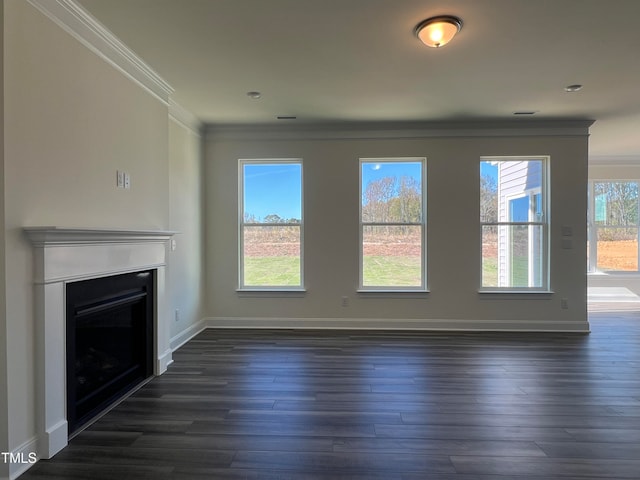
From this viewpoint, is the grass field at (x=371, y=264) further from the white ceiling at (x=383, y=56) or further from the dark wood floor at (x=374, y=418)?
the white ceiling at (x=383, y=56)

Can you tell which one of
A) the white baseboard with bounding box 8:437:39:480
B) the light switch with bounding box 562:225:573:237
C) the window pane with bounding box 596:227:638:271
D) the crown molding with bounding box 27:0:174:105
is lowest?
the white baseboard with bounding box 8:437:39:480

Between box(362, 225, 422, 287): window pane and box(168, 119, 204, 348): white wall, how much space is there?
218cm

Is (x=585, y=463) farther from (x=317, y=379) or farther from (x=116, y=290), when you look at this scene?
(x=116, y=290)

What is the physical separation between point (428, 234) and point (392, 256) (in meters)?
0.55

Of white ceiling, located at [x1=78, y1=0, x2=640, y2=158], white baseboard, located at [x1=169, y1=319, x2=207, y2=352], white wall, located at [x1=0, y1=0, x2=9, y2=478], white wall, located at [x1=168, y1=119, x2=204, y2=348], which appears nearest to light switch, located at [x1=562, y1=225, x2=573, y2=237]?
white ceiling, located at [x1=78, y1=0, x2=640, y2=158]

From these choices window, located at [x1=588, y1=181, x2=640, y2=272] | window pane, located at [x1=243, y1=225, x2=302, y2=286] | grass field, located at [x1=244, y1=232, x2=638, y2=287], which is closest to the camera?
grass field, located at [x1=244, y1=232, x2=638, y2=287]

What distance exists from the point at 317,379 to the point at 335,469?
1202 mm

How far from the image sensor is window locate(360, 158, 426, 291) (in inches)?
195

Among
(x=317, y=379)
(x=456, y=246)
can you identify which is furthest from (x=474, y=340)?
(x=317, y=379)

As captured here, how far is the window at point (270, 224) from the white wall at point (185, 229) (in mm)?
579

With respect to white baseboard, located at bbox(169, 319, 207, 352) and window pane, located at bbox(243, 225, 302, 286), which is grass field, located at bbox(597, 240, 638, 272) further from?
white baseboard, located at bbox(169, 319, 207, 352)

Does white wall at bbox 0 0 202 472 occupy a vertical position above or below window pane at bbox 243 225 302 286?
above

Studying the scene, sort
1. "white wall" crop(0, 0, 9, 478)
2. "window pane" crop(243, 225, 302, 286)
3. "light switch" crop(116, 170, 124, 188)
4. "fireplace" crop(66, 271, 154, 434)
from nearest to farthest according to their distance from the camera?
1. "white wall" crop(0, 0, 9, 478)
2. "fireplace" crop(66, 271, 154, 434)
3. "light switch" crop(116, 170, 124, 188)
4. "window pane" crop(243, 225, 302, 286)

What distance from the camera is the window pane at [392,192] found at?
4.96 metres
